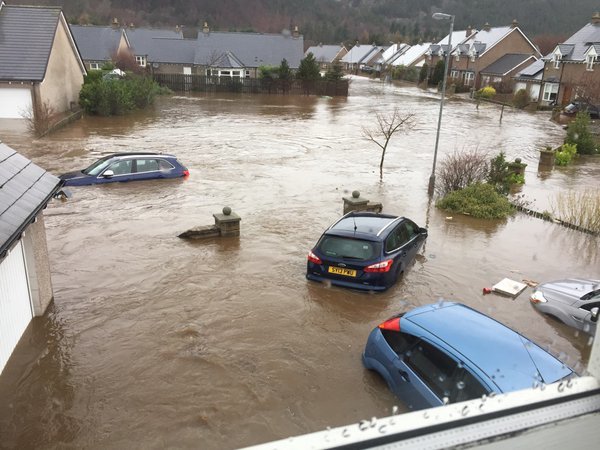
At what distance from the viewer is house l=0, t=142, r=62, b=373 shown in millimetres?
6980

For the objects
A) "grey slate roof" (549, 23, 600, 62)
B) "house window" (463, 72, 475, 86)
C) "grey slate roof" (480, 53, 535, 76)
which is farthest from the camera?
"house window" (463, 72, 475, 86)

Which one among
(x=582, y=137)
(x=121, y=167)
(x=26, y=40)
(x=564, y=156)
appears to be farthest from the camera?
(x=26, y=40)

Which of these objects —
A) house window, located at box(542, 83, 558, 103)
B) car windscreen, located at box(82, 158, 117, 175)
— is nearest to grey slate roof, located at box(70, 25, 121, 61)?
car windscreen, located at box(82, 158, 117, 175)

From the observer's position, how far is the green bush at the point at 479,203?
15891mm

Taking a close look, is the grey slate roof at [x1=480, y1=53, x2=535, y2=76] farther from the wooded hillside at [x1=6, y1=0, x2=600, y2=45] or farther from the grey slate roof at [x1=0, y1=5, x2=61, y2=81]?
the wooded hillside at [x1=6, y1=0, x2=600, y2=45]

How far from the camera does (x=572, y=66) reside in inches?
1933

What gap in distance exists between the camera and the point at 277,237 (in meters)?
13.5

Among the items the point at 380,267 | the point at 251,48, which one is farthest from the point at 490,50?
the point at 380,267

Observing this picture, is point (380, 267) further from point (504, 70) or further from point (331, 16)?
point (331, 16)

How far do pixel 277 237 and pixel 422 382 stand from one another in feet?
26.1

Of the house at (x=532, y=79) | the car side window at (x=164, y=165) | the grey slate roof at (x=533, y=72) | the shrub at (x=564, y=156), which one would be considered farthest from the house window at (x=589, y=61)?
the car side window at (x=164, y=165)

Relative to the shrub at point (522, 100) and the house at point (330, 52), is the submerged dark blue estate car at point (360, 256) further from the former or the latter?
the house at point (330, 52)

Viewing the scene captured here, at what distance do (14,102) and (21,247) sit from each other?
25.9 m

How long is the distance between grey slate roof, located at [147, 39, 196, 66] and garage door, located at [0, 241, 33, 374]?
6200cm
